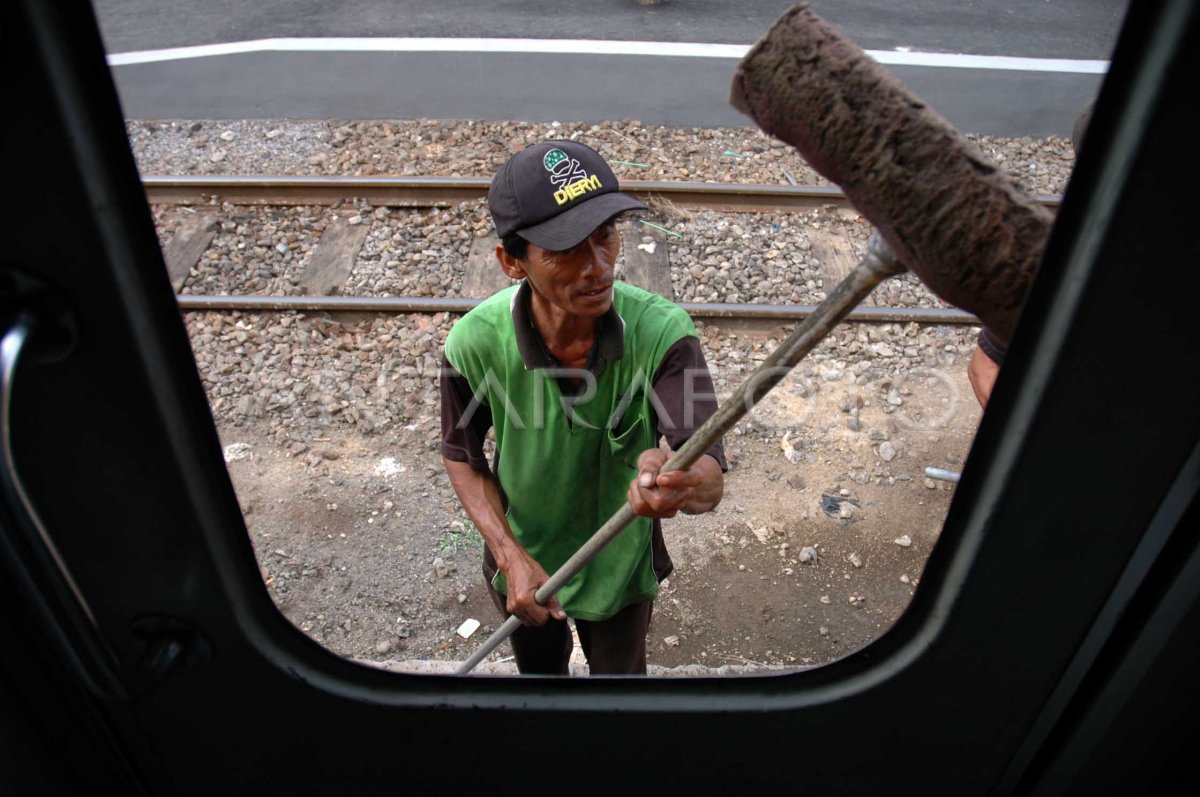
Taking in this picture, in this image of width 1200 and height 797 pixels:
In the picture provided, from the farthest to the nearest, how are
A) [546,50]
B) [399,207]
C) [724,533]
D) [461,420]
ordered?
[546,50]
[399,207]
[724,533]
[461,420]

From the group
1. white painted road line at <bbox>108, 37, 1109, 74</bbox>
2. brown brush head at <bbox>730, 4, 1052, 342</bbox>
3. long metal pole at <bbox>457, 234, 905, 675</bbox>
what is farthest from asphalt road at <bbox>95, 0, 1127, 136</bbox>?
brown brush head at <bbox>730, 4, 1052, 342</bbox>

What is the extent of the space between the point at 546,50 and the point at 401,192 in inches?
138

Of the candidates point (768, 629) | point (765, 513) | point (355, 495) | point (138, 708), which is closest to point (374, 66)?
point (355, 495)

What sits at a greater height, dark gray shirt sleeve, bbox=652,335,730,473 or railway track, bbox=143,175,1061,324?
dark gray shirt sleeve, bbox=652,335,730,473

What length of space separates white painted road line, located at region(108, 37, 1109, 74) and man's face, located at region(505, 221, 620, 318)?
7.38 m

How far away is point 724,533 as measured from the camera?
4.48 m

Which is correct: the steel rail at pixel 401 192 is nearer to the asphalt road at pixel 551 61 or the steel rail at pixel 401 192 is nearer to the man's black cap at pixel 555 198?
the asphalt road at pixel 551 61

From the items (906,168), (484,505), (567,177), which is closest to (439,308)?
(484,505)

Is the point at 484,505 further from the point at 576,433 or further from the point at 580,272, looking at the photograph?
the point at 580,272

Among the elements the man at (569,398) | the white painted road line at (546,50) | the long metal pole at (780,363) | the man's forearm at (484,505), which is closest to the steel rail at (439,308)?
the man at (569,398)

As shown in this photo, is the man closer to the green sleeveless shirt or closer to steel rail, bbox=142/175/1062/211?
the green sleeveless shirt

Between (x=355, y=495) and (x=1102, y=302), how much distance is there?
410 cm

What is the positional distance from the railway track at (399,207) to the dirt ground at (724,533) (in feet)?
1.85

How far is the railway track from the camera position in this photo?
A: 5355mm
